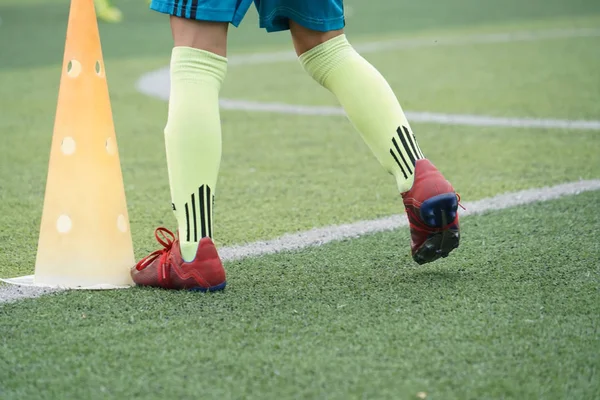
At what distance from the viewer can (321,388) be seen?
7.13ft

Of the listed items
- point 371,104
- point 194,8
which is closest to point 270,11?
point 194,8

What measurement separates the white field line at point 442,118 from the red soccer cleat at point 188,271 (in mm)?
3695

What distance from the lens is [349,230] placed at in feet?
12.6

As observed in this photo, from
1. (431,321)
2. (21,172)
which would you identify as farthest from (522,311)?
(21,172)

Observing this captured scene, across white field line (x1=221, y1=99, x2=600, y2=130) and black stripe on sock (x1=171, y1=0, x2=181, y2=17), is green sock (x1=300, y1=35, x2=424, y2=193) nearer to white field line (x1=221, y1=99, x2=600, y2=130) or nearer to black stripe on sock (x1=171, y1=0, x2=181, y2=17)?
black stripe on sock (x1=171, y1=0, x2=181, y2=17)

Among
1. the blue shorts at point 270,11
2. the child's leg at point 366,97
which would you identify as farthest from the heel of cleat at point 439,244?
the blue shorts at point 270,11

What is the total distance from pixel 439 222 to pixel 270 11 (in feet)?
2.58

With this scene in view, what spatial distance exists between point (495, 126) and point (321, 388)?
4344 mm

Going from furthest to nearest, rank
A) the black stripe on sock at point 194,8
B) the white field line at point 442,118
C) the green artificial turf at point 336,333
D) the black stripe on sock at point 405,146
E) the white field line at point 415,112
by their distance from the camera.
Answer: the white field line at point 415,112
the white field line at point 442,118
the black stripe on sock at point 405,146
the black stripe on sock at point 194,8
the green artificial turf at point 336,333

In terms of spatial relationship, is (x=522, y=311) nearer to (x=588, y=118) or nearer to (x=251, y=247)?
(x=251, y=247)

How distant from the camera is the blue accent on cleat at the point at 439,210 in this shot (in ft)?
9.68

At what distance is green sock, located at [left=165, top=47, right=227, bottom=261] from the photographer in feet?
9.50

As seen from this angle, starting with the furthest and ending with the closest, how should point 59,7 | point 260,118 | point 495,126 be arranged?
1. point 59,7
2. point 260,118
3. point 495,126

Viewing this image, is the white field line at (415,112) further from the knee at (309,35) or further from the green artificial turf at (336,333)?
the knee at (309,35)
